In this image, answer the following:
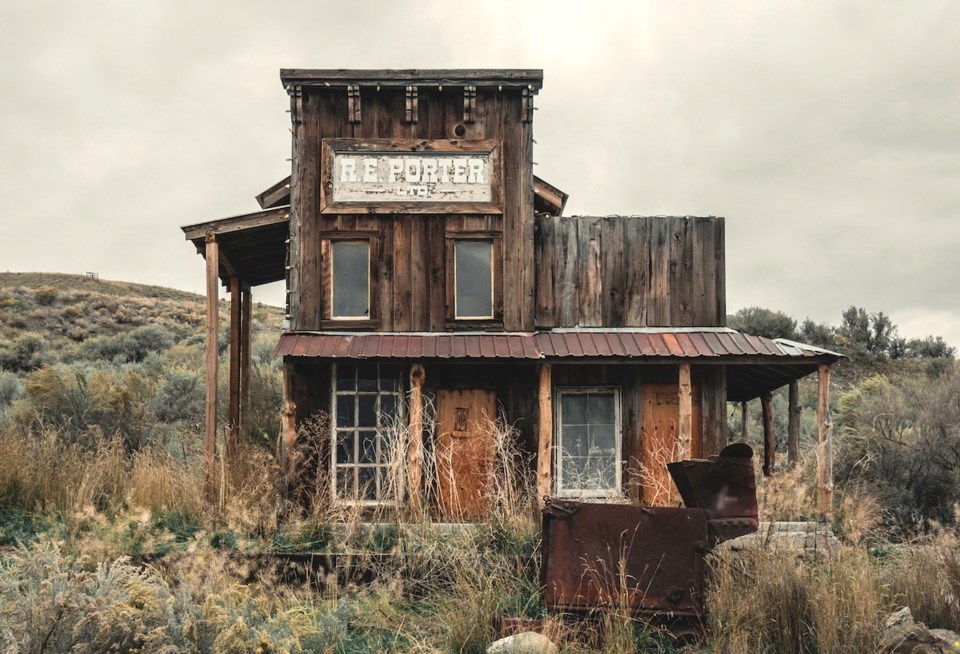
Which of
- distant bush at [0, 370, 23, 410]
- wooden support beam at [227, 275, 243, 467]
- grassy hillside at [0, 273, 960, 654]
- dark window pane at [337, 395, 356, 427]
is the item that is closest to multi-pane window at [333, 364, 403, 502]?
dark window pane at [337, 395, 356, 427]

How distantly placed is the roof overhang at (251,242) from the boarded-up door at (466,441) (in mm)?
3815

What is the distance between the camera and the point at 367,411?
45.4 feet

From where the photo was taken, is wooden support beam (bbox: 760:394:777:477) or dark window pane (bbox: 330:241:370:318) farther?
wooden support beam (bbox: 760:394:777:477)

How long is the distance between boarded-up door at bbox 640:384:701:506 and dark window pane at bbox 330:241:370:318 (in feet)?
15.3

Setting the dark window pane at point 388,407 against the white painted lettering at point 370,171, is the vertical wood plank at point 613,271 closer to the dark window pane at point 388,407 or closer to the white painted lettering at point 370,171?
the dark window pane at point 388,407

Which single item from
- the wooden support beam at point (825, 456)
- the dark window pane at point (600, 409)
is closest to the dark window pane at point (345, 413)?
the dark window pane at point (600, 409)

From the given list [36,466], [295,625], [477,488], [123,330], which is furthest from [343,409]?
[123,330]

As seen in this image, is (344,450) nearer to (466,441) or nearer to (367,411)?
(367,411)

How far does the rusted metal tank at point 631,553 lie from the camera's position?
6.90m

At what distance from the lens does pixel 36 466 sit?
11750 millimetres

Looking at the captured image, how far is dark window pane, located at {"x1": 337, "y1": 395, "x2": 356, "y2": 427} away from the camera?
13805mm

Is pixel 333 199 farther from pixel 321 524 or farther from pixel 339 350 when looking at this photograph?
pixel 321 524

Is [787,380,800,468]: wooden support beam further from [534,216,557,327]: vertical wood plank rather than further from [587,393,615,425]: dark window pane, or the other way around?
[534,216,557,327]: vertical wood plank

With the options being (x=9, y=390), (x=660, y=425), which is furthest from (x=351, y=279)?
(x=9, y=390)
